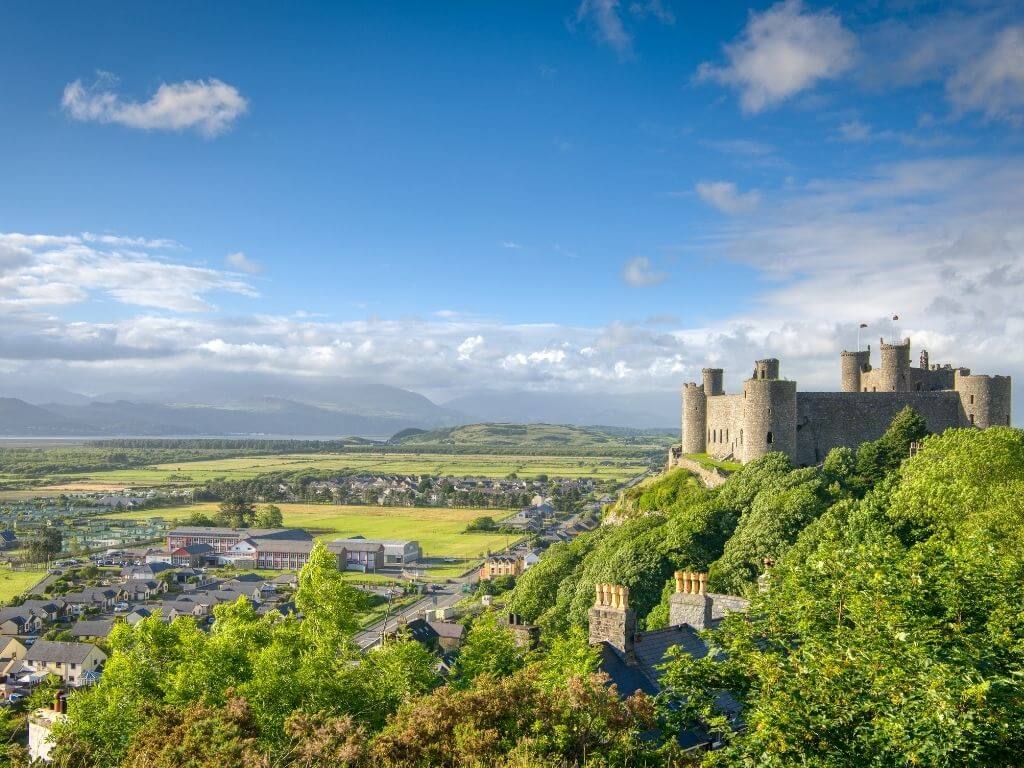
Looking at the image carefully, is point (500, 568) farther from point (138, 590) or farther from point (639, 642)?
point (639, 642)

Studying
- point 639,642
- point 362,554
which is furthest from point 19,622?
point 639,642

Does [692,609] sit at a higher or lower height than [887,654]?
lower

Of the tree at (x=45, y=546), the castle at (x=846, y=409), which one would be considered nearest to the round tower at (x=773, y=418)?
the castle at (x=846, y=409)

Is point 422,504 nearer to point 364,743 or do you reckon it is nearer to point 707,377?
point 707,377

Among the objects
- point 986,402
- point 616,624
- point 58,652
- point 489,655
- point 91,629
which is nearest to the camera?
point 616,624

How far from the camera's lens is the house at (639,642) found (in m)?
17.8

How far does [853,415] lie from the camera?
44.6 m

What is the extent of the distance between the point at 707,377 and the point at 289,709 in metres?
41.1

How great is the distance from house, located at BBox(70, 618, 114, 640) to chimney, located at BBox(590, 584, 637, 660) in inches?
2117

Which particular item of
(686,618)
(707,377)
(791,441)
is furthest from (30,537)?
(686,618)

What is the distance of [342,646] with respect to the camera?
22.0m

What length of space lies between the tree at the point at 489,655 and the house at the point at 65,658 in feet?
134

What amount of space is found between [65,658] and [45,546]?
47.3m

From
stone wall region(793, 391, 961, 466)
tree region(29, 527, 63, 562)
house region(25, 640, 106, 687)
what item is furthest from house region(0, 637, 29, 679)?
stone wall region(793, 391, 961, 466)
